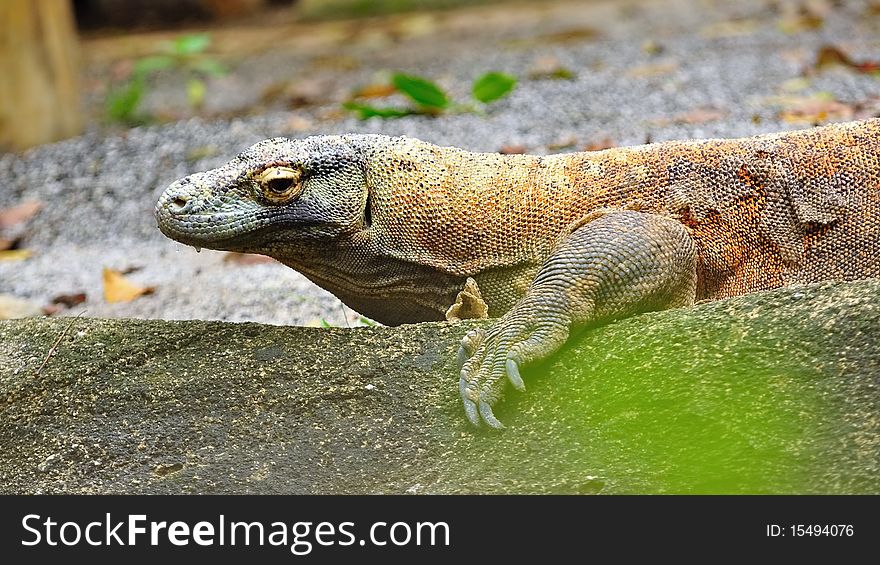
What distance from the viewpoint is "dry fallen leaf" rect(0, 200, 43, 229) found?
685 cm

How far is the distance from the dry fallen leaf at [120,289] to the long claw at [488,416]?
277cm

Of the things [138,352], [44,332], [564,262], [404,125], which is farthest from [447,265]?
[404,125]

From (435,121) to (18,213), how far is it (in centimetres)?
253

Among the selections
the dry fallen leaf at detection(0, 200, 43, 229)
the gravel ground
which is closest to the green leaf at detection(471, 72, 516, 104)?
the gravel ground

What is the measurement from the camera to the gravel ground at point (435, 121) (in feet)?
18.0

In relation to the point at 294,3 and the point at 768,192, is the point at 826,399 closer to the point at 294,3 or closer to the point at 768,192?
the point at 768,192

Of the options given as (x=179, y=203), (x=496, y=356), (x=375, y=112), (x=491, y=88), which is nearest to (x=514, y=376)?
(x=496, y=356)

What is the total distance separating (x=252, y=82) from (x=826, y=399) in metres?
8.11

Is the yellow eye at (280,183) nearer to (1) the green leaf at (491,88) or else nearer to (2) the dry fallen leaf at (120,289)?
(2) the dry fallen leaf at (120,289)

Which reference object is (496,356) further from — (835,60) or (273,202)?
(835,60)

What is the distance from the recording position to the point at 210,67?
10477 millimetres

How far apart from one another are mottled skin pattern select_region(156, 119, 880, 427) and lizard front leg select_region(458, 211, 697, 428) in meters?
0.12

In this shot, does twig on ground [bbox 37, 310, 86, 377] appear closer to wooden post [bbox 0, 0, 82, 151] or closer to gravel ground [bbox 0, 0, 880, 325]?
gravel ground [bbox 0, 0, 880, 325]
